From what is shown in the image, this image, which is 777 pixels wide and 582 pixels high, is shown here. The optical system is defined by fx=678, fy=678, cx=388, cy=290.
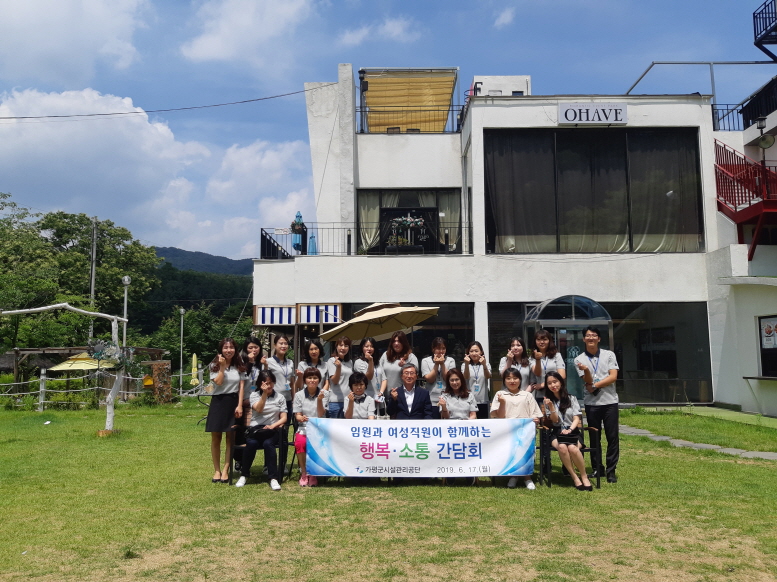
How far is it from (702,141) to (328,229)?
34.1 feet

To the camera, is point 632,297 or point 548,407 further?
point 632,297

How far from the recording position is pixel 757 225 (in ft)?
53.6

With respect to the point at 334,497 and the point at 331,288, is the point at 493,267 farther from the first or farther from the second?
the point at 334,497

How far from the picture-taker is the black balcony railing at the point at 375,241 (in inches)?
726

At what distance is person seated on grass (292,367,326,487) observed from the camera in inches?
309

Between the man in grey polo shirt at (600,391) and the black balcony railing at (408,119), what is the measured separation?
14.2 meters

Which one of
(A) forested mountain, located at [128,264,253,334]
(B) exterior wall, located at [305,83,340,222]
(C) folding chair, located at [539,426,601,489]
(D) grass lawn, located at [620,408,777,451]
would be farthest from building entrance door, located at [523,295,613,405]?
(A) forested mountain, located at [128,264,253,334]

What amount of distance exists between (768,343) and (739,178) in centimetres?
468

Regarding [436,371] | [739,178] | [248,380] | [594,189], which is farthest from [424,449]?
[739,178]

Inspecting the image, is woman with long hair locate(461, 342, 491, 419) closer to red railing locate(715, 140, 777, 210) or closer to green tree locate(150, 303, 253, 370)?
red railing locate(715, 140, 777, 210)

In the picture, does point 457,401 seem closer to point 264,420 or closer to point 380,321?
point 264,420

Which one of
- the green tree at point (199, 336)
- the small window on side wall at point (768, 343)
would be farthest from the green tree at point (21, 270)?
the small window on side wall at point (768, 343)

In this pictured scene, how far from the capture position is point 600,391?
798cm

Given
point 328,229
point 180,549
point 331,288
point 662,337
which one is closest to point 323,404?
point 180,549
